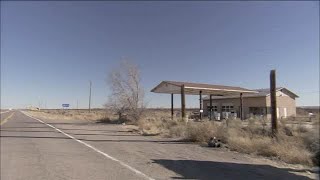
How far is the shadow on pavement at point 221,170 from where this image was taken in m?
9.90

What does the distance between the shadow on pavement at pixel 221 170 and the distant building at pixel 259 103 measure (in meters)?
44.8

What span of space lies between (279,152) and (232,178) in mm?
5238

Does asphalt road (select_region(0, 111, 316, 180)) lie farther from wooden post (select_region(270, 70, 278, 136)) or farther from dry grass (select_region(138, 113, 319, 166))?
wooden post (select_region(270, 70, 278, 136))

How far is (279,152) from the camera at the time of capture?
14195 millimetres

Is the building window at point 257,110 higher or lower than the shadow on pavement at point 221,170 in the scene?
higher

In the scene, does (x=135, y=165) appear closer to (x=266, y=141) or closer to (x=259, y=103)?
(x=266, y=141)

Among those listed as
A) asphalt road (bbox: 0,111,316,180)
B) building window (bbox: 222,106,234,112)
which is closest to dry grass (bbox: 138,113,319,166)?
asphalt road (bbox: 0,111,316,180)

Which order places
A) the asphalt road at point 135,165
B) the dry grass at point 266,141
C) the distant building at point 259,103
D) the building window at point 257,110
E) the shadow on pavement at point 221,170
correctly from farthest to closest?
the building window at point 257,110 < the distant building at point 259,103 < the dry grass at point 266,141 < the asphalt road at point 135,165 < the shadow on pavement at point 221,170

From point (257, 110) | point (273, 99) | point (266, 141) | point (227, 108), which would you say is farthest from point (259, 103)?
point (266, 141)

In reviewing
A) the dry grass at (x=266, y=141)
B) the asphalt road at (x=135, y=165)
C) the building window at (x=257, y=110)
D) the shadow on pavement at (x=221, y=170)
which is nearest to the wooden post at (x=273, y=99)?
the dry grass at (x=266, y=141)

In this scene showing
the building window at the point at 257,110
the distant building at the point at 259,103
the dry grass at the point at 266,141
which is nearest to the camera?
the dry grass at the point at 266,141

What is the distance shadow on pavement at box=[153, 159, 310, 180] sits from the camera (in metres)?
9.90

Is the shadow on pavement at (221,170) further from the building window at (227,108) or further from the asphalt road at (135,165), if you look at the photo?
the building window at (227,108)

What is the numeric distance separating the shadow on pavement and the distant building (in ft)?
147
